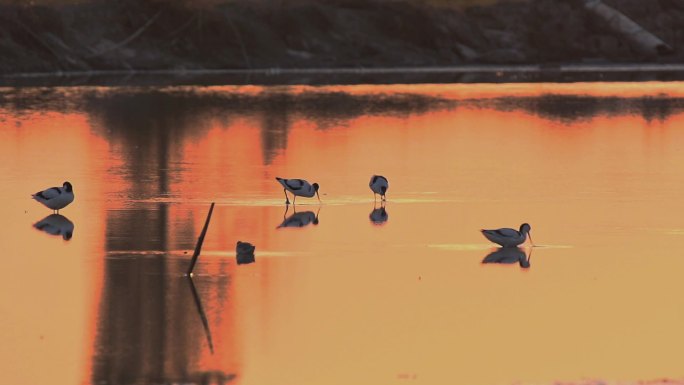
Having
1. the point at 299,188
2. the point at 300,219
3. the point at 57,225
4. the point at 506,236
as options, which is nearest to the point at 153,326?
the point at 506,236

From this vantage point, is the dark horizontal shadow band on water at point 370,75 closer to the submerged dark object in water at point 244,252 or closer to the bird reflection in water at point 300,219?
the bird reflection in water at point 300,219

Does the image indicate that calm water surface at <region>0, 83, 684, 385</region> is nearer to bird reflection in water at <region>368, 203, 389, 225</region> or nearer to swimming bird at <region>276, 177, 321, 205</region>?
bird reflection in water at <region>368, 203, 389, 225</region>

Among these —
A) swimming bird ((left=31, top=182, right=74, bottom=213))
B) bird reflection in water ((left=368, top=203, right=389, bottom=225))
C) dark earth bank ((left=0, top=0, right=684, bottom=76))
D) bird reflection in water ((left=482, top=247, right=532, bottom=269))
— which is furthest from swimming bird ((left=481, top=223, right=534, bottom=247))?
dark earth bank ((left=0, top=0, right=684, bottom=76))

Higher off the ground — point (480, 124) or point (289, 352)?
point (480, 124)

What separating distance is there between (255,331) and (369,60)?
67.7 m

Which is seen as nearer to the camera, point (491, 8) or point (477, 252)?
point (477, 252)

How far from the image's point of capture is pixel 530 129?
→ 139 ft

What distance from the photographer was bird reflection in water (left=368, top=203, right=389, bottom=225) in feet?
79.5

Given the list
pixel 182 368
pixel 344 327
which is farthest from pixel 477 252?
pixel 182 368

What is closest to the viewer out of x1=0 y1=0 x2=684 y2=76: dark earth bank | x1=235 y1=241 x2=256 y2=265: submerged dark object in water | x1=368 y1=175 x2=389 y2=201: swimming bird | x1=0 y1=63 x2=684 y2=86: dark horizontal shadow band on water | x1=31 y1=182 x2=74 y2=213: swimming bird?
x1=235 y1=241 x2=256 y2=265: submerged dark object in water

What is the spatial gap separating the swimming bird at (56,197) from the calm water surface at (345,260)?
0.23m

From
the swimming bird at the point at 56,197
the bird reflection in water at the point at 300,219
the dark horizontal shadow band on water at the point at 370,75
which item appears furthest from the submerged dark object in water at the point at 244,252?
the dark horizontal shadow band on water at the point at 370,75

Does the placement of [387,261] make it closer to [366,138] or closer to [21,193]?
[21,193]

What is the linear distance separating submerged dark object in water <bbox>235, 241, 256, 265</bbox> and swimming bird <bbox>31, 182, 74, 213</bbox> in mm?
4853
